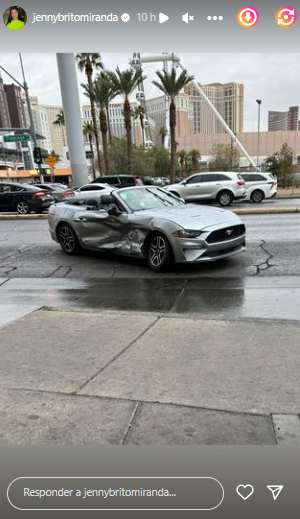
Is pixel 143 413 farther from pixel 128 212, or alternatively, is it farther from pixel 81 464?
pixel 128 212

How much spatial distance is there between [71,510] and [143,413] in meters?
1.23

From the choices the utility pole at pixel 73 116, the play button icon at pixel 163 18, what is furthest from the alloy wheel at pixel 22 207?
the play button icon at pixel 163 18

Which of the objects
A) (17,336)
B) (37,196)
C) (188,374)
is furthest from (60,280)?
(37,196)

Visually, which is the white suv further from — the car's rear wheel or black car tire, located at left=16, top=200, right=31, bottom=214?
black car tire, located at left=16, top=200, right=31, bottom=214

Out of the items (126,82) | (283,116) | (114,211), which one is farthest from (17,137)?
(114,211)

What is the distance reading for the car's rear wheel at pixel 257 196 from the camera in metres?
19.4

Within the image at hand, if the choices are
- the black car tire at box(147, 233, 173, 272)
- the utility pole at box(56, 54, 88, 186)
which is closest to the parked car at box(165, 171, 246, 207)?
the utility pole at box(56, 54, 88, 186)

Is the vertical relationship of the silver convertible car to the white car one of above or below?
above

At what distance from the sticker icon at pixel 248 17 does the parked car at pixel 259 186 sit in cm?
1800

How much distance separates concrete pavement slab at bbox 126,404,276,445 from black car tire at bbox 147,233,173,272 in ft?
12.7

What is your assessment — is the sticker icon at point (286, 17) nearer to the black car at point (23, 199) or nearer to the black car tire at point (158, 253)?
the black car tire at point (158, 253)

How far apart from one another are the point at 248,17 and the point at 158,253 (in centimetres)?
481

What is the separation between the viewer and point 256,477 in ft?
4.54

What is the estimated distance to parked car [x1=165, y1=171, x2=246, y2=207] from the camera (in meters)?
18.0
